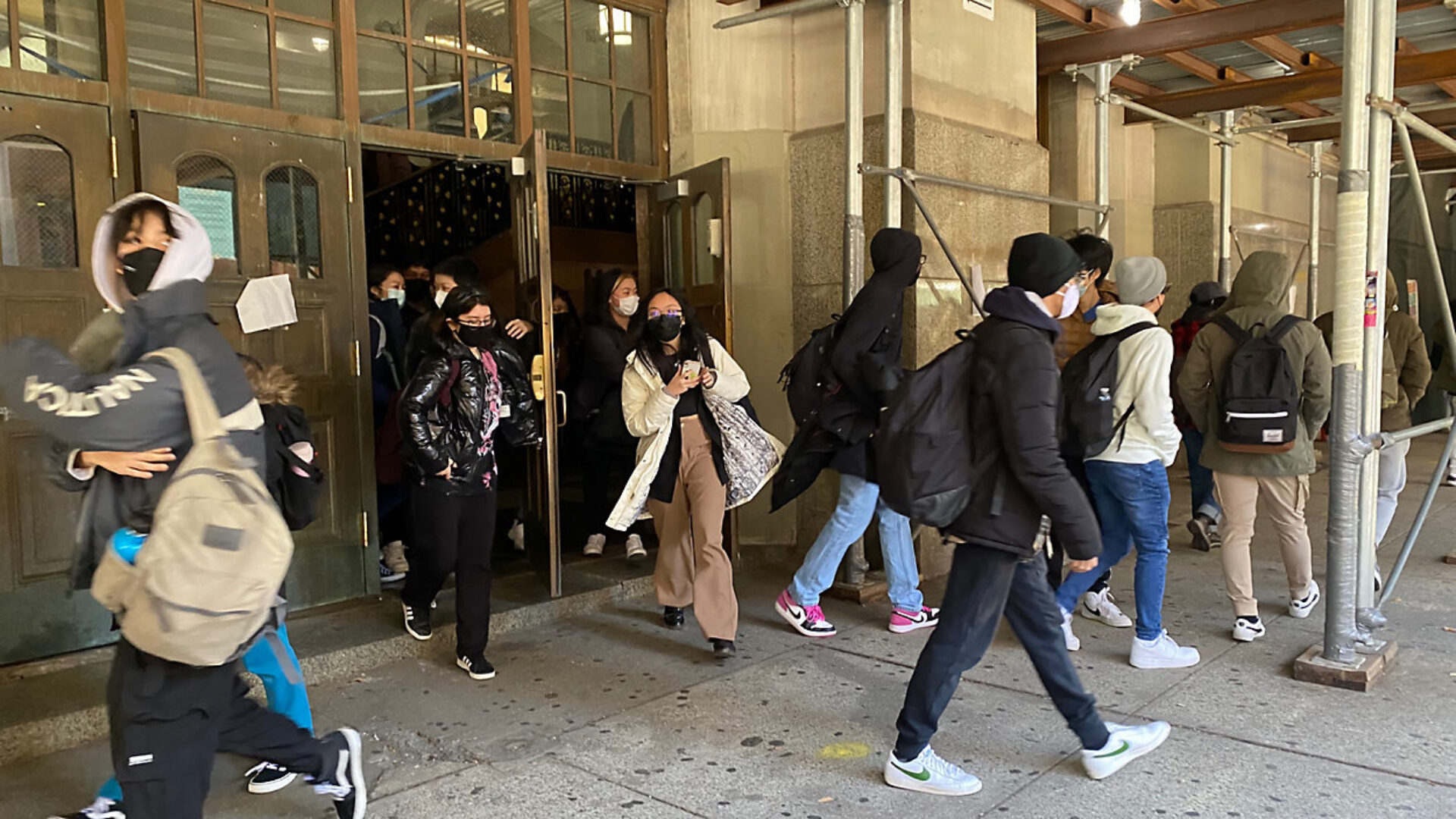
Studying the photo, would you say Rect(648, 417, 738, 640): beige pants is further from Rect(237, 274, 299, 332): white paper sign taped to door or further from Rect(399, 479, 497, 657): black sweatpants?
Rect(237, 274, 299, 332): white paper sign taped to door

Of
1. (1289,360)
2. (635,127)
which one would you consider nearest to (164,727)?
(1289,360)

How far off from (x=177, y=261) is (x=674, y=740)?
2.24 m

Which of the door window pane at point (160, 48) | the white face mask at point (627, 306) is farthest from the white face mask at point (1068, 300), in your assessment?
the door window pane at point (160, 48)

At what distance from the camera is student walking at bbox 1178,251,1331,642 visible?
4.48 m

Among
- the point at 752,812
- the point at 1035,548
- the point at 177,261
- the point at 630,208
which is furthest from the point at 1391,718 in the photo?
the point at 630,208

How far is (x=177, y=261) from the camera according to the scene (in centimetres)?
251

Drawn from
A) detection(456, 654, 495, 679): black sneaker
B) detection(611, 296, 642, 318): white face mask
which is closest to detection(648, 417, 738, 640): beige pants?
detection(456, 654, 495, 679): black sneaker

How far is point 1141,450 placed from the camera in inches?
171

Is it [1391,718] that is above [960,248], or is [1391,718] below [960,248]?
below

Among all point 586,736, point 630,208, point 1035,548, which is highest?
point 630,208

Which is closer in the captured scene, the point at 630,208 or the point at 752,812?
the point at 752,812

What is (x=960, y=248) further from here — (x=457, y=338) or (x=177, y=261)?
(x=177, y=261)

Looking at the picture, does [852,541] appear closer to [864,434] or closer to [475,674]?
[864,434]

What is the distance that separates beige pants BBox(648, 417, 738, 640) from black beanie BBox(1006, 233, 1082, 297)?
5.75ft
